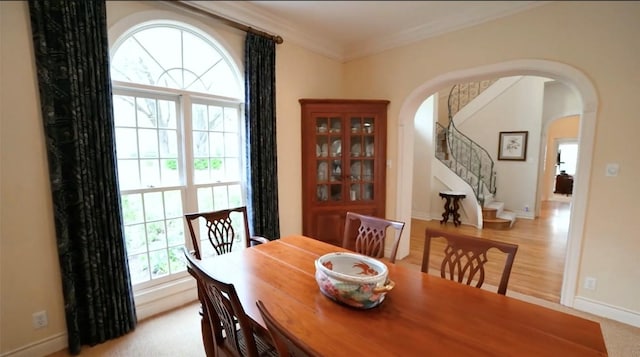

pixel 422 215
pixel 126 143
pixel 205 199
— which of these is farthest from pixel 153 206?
pixel 422 215

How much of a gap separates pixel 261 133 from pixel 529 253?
416 cm

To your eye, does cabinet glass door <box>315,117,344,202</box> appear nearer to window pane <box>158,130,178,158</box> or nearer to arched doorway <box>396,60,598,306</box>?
arched doorway <box>396,60,598,306</box>

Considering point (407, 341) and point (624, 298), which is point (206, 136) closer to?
point (407, 341)

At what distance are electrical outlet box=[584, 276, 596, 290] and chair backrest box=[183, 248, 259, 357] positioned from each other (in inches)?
120

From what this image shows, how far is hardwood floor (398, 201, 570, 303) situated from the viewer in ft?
9.91

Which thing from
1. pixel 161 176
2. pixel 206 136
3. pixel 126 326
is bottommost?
pixel 126 326

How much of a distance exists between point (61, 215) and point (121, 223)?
351 millimetres

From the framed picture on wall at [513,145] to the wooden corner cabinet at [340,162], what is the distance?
455 cm

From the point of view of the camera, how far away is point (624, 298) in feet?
7.64

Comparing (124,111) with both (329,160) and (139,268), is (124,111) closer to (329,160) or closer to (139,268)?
(139,268)

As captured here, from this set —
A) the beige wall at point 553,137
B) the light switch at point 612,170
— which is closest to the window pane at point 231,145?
the light switch at point 612,170

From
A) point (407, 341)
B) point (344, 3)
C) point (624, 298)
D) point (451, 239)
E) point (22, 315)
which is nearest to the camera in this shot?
point (407, 341)

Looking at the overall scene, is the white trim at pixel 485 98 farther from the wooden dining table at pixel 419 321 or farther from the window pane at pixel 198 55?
the wooden dining table at pixel 419 321

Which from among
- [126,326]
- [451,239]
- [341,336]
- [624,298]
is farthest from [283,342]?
[624,298]
